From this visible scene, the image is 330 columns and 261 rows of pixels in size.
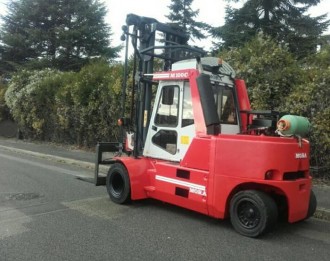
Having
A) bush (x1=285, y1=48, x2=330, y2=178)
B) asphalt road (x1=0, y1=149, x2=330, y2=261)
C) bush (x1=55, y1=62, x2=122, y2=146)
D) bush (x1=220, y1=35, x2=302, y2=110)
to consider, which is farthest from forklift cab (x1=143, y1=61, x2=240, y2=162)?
bush (x1=55, y1=62, x2=122, y2=146)

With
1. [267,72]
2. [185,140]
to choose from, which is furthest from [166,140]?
[267,72]

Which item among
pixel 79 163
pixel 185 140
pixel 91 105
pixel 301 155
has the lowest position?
pixel 79 163

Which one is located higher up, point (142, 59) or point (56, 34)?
point (56, 34)

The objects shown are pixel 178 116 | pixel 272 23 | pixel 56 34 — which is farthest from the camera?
pixel 56 34

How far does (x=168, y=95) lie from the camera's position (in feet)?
22.6

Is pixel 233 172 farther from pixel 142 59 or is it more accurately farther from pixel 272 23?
pixel 272 23

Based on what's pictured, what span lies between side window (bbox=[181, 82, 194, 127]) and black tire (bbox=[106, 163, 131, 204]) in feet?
4.84

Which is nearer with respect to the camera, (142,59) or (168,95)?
(168,95)

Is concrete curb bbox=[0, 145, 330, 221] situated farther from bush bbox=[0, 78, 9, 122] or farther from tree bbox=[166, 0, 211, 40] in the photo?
tree bbox=[166, 0, 211, 40]

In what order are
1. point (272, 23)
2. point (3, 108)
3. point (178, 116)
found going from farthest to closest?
point (3, 108) < point (272, 23) < point (178, 116)

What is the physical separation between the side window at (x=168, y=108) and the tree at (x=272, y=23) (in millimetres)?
12438

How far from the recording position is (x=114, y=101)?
14.0m

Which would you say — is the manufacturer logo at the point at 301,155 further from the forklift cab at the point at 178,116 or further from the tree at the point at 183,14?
the tree at the point at 183,14

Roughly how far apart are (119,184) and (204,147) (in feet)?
7.28
